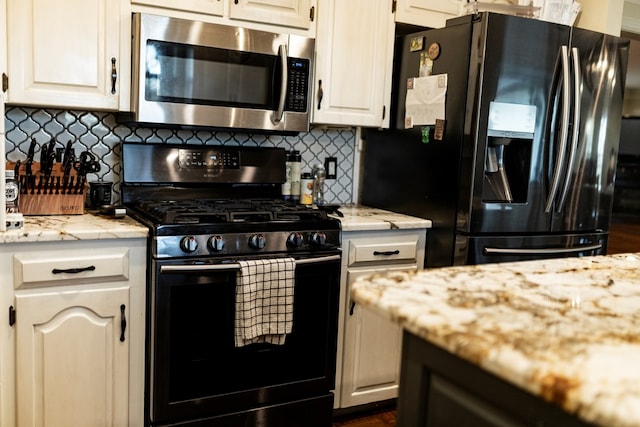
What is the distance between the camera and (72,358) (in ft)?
6.69

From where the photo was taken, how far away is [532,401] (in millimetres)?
865

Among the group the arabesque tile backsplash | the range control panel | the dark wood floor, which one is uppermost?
the arabesque tile backsplash

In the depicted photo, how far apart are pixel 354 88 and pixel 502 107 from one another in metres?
0.70

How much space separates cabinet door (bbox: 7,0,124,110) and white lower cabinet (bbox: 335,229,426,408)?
1.18 m

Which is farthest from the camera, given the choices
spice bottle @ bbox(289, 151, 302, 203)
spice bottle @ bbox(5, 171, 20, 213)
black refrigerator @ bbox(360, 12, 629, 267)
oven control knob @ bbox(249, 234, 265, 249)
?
spice bottle @ bbox(289, 151, 302, 203)

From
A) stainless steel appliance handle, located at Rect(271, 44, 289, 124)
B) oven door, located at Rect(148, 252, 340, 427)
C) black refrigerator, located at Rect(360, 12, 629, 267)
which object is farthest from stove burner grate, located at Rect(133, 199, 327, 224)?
black refrigerator, located at Rect(360, 12, 629, 267)

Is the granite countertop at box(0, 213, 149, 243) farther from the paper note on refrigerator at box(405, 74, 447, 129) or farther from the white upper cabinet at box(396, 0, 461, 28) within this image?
the white upper cabinet at box(396, 0, 461, 28)

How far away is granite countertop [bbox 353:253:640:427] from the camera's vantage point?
729 mm

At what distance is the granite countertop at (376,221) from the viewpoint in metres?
2.49

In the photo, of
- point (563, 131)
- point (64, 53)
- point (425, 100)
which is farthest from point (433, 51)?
point (64, 53)

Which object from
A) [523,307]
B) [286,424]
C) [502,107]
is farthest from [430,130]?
[523,307]

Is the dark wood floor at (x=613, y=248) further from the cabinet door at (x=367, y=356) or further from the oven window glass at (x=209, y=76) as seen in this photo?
the oven window glass at (x=209, y=76)

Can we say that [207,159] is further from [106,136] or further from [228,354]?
[228,354]

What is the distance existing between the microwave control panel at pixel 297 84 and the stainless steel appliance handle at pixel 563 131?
1.12 metres
